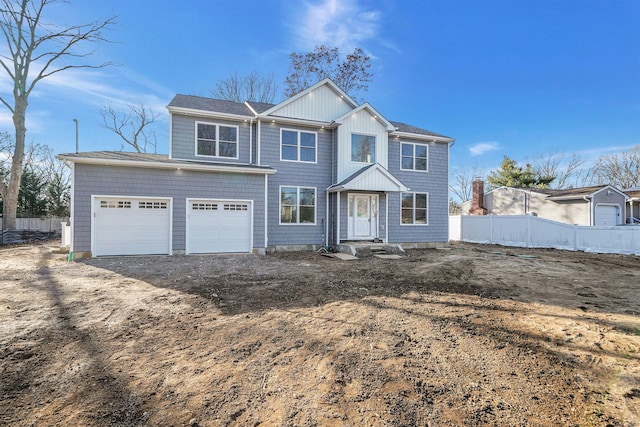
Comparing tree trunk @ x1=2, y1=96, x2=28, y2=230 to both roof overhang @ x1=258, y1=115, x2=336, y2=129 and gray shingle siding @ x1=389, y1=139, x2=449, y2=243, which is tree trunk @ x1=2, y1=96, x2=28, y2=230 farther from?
gray shingle siding @ x1=389, y1=139, x2=449, y2=243

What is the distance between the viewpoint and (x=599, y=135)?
1118 inches

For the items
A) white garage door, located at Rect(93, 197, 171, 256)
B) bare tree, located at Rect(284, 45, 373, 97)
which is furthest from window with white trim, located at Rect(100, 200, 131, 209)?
bare tree, located at Rect(284, 45, 373, 97)

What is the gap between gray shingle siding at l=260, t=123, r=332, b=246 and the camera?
1217 centimetres

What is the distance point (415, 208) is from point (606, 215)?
1368 centimetres

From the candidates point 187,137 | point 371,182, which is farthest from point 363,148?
point 187,137

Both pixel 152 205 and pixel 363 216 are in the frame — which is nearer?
pixel 152 205

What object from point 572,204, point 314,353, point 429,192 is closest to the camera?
point 314,353

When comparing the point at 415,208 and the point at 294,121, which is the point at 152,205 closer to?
the point at 294,121

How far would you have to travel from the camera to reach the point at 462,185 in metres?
37.8

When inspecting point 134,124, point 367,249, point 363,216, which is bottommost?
point 367,249

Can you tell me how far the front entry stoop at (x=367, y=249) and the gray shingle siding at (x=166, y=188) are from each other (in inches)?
137

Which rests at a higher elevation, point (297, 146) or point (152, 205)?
point (297, 146)

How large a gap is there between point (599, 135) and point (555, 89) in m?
14.3

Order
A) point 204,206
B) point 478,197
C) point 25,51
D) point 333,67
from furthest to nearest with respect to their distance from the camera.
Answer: point 478,197 → point 333,67 → point 25,51 → point 204,206
